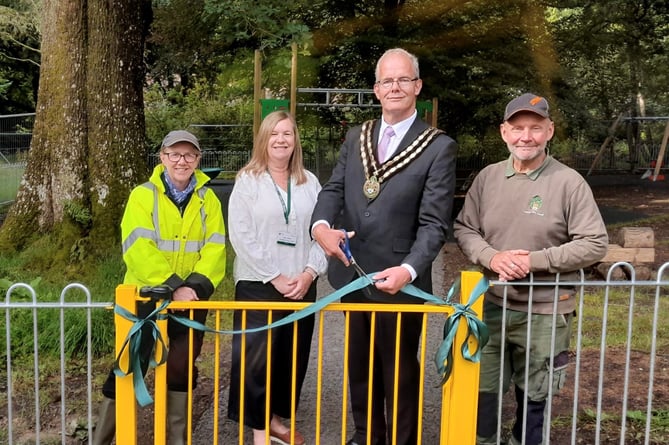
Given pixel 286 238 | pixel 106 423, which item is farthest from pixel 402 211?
pixel 106 423

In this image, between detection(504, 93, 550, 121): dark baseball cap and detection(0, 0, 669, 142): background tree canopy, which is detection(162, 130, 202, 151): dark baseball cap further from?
detection(0, 0, 669, 142): background tree canopy

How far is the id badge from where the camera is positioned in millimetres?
3697

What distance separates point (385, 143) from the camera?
11.2 feet

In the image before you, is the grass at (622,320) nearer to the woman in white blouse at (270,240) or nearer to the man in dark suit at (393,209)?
the man in dark suit at (393,209)

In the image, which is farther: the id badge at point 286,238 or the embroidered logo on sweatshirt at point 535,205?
the id badge at point 286,238

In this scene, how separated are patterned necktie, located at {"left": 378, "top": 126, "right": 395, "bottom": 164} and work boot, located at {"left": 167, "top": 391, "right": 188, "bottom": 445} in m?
1.60

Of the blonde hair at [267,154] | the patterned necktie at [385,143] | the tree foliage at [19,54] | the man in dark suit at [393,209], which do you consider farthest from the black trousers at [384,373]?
the tree foliage at [19,54]

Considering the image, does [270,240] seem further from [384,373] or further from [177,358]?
[384,373]

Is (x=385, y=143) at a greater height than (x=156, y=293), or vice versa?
Answer: (x=385, y=143)

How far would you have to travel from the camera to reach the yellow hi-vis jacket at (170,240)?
11.5 feet

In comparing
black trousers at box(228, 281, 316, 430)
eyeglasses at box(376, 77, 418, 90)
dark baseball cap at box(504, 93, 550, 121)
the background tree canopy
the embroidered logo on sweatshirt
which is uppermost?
the background tree canopy

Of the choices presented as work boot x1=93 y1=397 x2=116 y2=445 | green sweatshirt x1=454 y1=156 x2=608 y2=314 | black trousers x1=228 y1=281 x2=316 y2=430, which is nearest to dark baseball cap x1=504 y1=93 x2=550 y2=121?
green sweatshirt x1=454 y1=156 x2=608 y2=314

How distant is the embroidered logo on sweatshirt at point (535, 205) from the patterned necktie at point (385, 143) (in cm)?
72

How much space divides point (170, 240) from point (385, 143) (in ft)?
3.90
